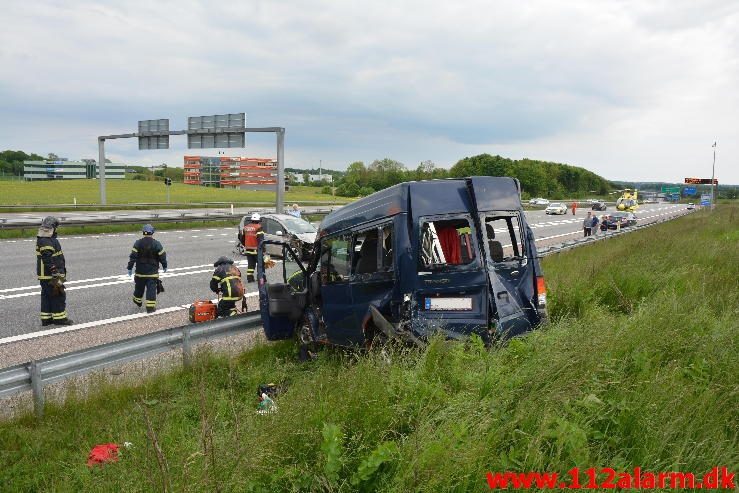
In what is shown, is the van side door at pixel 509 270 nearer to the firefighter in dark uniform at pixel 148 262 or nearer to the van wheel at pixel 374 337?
the van wheel at pixel 374 337

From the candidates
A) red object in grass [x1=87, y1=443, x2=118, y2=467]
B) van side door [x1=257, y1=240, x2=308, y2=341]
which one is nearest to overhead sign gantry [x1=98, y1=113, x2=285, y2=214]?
van side door [x1=257, y1=240, x2=308, y2=341]

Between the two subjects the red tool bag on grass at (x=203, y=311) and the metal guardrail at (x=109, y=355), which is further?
the red tool bag on grass at (x=203, y=311)

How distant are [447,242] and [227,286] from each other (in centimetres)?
406

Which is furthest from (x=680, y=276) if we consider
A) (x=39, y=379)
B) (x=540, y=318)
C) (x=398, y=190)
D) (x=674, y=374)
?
(x=39, y=379)

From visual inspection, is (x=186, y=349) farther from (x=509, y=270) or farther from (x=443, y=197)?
(x=509, y=270)

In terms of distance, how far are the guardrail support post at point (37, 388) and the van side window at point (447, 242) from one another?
399 centimetres

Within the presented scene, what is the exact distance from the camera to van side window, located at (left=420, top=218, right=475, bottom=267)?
17.5 feet

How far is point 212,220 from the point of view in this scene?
30.4 meters

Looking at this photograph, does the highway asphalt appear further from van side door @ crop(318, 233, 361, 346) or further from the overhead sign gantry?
the overhead sign gantry

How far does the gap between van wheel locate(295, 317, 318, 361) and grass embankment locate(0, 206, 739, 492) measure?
1235mm

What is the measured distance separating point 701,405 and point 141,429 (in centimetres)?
452

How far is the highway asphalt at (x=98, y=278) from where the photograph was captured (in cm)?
960

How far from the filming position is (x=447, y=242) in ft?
17.9

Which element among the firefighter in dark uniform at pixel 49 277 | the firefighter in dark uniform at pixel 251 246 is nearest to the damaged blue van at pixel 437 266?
the firefighter in dark uniform at pixel 49 277
